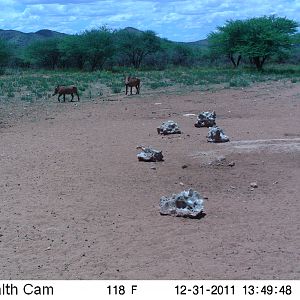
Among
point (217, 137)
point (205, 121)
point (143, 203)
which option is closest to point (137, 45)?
point (205, 121)

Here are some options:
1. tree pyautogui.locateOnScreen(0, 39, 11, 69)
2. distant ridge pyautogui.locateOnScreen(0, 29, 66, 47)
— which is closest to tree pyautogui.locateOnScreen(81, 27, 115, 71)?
tree pyautogui.locateOnScreen(0, 39, 11, 69)

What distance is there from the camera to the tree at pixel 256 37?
4594 centimetres

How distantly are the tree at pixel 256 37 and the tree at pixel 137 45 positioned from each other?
30.8 feet

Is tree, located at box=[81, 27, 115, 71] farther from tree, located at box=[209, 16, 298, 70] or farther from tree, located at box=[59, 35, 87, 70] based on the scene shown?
tree, located at box=[209, 16, 298, 70]

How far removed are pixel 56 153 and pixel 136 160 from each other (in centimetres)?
191

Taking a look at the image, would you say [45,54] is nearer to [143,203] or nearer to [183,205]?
[143,203]

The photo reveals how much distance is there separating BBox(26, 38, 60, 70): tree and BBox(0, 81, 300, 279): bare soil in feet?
160

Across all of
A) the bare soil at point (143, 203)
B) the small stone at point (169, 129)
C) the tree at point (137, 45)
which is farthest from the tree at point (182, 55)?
the small stone at point (169, 129)

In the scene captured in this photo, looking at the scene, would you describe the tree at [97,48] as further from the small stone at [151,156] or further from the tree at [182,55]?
the small stone at [151,156]

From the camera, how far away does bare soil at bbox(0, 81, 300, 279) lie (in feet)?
20.2

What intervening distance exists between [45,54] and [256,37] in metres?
25.9

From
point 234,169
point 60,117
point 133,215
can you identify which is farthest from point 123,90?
point 133,215

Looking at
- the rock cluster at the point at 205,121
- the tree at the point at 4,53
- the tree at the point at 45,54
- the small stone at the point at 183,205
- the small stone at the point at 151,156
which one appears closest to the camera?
the small stone at the point at 183,205
